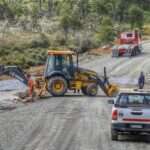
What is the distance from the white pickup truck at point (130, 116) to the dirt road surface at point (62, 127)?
51 centimetres

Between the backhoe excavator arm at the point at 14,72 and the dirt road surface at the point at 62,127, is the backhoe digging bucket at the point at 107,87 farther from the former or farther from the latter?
the backhoe excavator arm at the point at 14,72

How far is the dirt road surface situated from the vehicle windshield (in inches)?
55.1

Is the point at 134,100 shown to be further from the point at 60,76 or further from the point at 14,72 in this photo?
the point at 14,72

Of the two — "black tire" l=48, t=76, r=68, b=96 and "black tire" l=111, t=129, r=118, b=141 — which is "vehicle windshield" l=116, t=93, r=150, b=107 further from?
"black tire" l=48, t=76, r=68, b=96

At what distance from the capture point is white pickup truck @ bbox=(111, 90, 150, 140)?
22250 mm

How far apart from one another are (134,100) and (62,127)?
4.90 m

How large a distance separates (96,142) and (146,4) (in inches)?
4928

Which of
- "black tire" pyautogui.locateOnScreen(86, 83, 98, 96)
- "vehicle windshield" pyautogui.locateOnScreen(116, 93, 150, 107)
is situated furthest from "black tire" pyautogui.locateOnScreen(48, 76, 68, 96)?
"vehicle windshield" pyautogui.locateOnScreen(116, 93, 150, 107)

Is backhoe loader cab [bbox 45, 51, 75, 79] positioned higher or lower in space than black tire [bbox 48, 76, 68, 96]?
higher

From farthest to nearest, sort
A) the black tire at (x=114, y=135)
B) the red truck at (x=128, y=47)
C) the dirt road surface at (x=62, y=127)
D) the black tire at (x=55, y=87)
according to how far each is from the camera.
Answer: the red truck at (x=128, y=47) → the black tire at (x=55, y=87) → the black tire at (x=114, y=135) → the dirt road surface at (x=62, y=127)

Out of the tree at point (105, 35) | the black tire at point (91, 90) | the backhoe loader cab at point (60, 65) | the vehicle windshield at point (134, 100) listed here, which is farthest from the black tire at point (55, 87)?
the tree at point (105, 35)

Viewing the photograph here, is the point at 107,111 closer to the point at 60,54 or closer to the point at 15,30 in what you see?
the point at 60,54

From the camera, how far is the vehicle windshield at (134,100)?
74.0 feet

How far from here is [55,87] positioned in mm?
40125
